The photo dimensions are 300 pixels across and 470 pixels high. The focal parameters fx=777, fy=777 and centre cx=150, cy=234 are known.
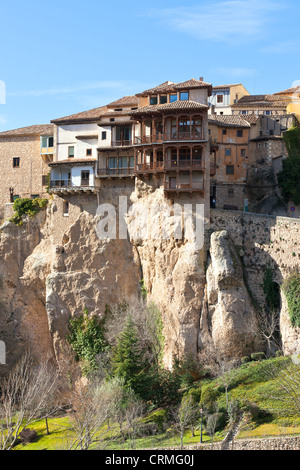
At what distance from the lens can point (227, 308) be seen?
61188 millimetres

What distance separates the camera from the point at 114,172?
7000 centimetres

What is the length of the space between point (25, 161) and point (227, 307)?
95.2 ft

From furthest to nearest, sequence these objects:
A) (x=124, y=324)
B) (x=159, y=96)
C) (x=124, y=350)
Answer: (x=159, y=96) → (x=124, y=324) → (x=124, y=350)

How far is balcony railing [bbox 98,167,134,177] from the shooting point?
69356 mm

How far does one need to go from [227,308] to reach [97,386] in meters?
11.9

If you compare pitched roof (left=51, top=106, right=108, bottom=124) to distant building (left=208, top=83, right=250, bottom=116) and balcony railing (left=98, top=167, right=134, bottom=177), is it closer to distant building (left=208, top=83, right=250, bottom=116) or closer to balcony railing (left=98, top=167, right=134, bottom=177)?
balcony railing (left=98, top=167, right=134, bottom=177)

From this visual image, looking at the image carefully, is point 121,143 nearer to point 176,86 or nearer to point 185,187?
point 176,86

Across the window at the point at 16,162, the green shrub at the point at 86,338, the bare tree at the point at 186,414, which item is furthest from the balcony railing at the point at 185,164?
the window at the point at 16,162

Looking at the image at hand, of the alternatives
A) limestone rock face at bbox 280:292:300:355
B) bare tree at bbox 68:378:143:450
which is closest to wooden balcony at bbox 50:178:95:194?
bare tree at bbox 68:378:143:450

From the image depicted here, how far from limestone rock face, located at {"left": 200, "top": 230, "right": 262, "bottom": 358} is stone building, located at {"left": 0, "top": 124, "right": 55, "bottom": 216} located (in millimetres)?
21997

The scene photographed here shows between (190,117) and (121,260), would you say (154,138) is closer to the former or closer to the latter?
(190,117)

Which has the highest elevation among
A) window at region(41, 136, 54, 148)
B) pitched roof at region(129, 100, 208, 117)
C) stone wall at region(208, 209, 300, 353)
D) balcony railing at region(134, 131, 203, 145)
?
pitched roof at region(129, 100, 208, 117)
